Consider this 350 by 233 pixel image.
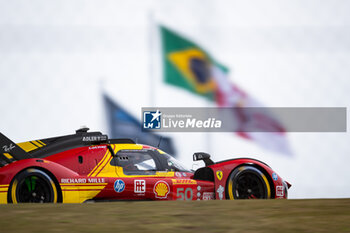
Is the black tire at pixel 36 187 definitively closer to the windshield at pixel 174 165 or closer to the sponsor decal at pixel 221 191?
the windshield at pixel 174 165

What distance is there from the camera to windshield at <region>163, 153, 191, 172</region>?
5.13 m

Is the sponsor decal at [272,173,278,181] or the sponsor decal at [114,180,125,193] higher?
the sponsor decal at [272,173,278,181]

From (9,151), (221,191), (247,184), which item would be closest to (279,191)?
(247,184)

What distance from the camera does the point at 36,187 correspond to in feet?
14.7

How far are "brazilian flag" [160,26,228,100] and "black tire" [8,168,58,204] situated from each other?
1739 millimetres

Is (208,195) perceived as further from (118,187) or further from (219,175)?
(118,187)

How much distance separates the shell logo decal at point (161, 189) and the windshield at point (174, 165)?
0.28 metres

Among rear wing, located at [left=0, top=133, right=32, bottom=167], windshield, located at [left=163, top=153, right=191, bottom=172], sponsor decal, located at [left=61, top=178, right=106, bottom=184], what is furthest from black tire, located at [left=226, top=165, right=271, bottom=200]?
rear wing, located at [left=0, top=133, right=32, bottom=167]

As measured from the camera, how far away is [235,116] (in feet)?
17.9

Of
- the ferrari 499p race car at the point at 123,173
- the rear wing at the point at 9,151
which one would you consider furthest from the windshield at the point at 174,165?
the rear wing at the point at 9,151

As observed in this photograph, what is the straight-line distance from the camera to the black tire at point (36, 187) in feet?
14.5

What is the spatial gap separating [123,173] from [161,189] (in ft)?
1.31

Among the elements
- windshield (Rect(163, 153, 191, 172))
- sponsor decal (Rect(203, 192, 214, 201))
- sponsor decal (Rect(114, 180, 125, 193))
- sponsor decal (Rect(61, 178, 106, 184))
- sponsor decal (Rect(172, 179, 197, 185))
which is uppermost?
windshield (Rect(163, 153, 191, 172))

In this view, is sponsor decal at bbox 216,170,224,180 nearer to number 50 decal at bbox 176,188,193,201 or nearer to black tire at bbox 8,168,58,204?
number 50 decal at bbox 176,188,193,201
